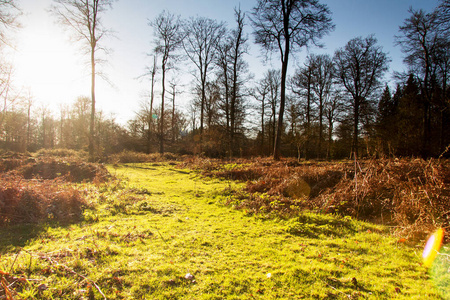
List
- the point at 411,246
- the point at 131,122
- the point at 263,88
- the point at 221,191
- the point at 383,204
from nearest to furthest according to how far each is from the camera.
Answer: the point at 411,246
the point at 383,204
the point at 221,191
the point at 263,88
the point at 131,122

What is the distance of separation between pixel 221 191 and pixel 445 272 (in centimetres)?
578

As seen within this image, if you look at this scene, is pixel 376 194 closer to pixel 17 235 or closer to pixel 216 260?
pixel 216 260

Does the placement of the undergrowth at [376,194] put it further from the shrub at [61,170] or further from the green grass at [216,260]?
the shrub at [61,170]

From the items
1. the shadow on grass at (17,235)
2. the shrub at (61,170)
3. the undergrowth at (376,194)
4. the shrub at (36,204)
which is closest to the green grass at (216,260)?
the shadow on grass at (17,235)

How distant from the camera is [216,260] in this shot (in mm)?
3166

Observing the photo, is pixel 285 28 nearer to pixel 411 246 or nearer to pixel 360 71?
pixel 360 71

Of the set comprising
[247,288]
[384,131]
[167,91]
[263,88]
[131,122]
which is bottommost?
[247,288]

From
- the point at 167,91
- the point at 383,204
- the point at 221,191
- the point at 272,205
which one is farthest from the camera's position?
the point at 167,91

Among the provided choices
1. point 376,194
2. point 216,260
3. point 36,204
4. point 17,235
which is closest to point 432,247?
point 376,194

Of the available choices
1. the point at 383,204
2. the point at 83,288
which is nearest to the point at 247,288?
the point at 83,288

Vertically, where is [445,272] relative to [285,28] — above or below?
below

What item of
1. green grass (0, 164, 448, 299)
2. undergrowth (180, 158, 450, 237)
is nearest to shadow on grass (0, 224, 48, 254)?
green grass (0, 164, 448, 299)

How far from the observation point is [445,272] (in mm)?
2609

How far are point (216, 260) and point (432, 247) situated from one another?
321 cm
